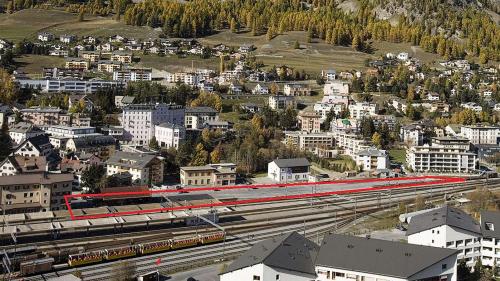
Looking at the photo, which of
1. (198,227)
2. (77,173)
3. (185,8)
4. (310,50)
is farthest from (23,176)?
(185,8)

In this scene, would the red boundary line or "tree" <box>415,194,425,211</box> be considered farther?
"tree" <box>415,194,425,211</box>

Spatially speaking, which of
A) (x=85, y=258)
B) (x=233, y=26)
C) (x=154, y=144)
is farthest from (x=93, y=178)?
(x=233, y=26)

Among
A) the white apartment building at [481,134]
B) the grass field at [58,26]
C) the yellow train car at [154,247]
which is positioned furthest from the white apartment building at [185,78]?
the yellow train car at [154,247]

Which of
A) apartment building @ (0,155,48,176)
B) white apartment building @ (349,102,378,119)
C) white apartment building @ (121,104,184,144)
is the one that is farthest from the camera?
white apartment building @ (349,102,378,119)

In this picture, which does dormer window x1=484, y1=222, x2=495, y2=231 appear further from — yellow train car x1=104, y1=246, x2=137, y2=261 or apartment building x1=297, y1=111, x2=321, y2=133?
apartment building x1=297, y1=111, x2=321, y2=133

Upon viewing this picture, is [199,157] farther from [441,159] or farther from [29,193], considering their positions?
[441,159]

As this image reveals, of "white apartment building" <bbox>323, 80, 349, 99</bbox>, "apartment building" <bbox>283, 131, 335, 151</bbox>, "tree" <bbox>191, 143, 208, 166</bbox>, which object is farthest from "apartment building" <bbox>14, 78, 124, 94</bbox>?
"white apartment building" <bbox>323, 80, 349, 99</bbox>

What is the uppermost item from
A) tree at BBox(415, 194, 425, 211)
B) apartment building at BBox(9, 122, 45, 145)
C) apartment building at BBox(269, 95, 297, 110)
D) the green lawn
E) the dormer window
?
apartment building at BBox(269, 95, 297, 110)

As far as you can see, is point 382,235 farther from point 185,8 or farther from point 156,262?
point 185,8
